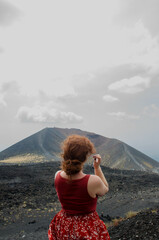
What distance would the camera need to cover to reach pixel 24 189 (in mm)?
20078

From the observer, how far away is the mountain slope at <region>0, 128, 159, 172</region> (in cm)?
5356

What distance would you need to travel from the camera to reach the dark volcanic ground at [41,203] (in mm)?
9984

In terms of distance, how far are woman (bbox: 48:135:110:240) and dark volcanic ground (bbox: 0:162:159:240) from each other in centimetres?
462

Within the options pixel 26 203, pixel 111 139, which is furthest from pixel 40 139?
pixel 26 203

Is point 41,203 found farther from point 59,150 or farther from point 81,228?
point 59,150

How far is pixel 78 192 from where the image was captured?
2258 millimetres

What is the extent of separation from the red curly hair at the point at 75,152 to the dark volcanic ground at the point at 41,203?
5.02m

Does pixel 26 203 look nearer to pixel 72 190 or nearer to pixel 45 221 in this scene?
pixel 45 221

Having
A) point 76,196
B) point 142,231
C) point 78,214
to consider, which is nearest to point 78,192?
point 76,196

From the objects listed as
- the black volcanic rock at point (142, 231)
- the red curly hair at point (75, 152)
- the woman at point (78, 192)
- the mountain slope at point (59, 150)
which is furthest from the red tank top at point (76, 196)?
the mountain slope at point (59, 150)

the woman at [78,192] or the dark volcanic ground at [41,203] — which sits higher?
the woman at [78,192]

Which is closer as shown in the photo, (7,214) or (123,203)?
(7,214)

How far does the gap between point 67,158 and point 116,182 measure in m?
24.2

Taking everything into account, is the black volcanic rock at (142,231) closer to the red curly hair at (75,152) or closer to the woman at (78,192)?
the woman at (78,192)
